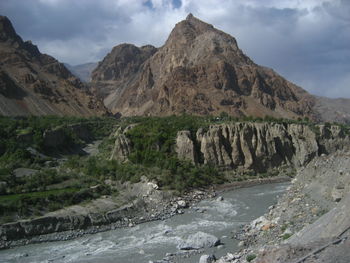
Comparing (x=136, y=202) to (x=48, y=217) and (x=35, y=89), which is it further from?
(x=35, y=89)

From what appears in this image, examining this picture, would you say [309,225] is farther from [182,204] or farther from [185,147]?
[185,147]

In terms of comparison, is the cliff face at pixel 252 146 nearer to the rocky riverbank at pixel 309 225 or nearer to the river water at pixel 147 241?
the river water at pixel 147 241

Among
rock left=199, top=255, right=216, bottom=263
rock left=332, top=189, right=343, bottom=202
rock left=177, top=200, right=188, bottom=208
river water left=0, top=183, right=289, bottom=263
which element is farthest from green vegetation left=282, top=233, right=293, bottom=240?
rock left=177, top=200, right=188, bottom=208

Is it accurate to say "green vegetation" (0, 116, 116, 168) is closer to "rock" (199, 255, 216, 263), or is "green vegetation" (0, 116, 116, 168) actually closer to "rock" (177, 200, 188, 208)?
"rock" (177, 200, 188, 208)

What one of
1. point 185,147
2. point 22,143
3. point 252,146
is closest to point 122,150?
point 185,147

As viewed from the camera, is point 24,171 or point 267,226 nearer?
point 267,226

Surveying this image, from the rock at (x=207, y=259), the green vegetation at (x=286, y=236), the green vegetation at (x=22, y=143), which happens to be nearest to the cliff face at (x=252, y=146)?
the green vegetation at (x=22, y=143)

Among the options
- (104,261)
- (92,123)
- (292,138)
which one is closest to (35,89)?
(92,123)
